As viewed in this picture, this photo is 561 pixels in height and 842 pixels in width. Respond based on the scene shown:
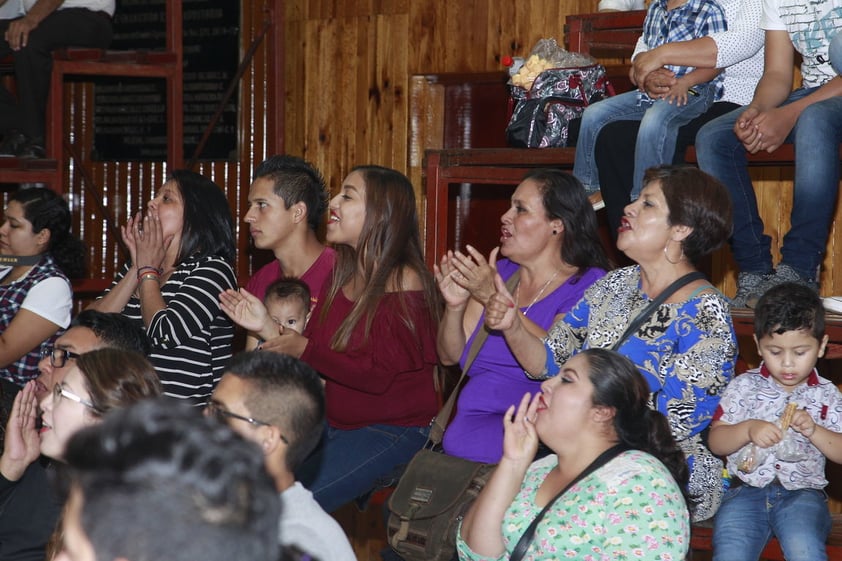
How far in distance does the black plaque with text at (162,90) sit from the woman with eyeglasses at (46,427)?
410cm

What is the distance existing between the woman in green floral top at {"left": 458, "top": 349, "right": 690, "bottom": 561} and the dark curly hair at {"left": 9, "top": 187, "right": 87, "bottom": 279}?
2.64 metres

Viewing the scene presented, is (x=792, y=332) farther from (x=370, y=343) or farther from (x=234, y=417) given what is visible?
(x=234, y=417)

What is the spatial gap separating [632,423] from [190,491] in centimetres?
180

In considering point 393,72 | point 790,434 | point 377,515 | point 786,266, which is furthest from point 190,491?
point 393,72

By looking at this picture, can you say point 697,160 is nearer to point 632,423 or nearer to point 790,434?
point 790,434

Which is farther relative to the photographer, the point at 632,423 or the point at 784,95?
the point at 784,95

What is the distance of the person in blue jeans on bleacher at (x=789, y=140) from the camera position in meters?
3.48

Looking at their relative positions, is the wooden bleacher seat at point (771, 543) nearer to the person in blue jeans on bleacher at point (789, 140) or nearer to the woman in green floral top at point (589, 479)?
the woman in green floral top at point (589, 479)

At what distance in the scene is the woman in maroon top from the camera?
350cm

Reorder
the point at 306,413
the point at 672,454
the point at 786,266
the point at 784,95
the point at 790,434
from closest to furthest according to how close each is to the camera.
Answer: the point at 306,413
the point at 672,454
the point at 790,434
the point at 786,266
the point at 784,95

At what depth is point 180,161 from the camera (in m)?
6.05

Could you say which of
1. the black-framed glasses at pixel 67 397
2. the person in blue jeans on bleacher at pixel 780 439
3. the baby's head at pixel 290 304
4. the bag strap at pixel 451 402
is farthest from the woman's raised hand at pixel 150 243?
the person in blue jeans on bleacher at pixel 780 439

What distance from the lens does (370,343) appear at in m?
3.55

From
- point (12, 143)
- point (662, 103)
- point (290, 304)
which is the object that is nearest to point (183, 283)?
point (290, 304)
